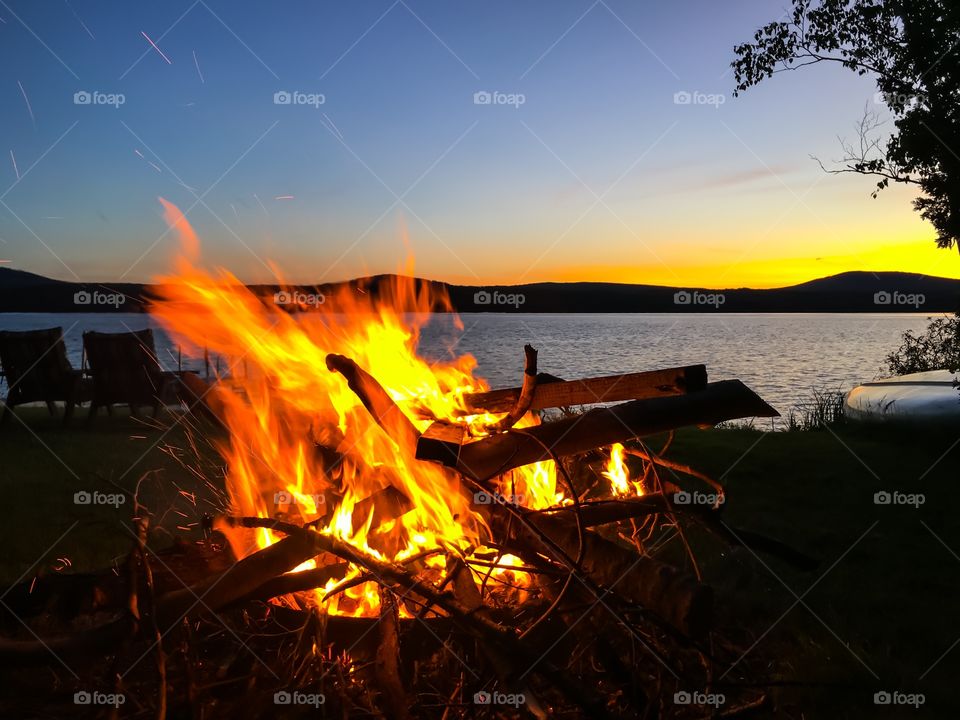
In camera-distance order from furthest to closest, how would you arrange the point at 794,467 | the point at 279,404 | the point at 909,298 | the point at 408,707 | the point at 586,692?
the point at 909,298, the point at 794,467, the point at 279,404, the point at 408,707, the point at 586,692

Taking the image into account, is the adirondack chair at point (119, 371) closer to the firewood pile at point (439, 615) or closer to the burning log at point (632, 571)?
the firewood pile at point (439, 615)

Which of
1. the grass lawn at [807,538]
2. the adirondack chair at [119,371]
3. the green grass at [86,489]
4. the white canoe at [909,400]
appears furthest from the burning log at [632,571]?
the adirondack chair at [119,371]

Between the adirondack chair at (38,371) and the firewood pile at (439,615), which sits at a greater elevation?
the adirondack chair at (38,371)

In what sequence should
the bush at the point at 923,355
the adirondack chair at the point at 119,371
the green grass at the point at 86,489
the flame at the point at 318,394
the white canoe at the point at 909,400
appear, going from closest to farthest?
the flame at the point at 318,394
the green grass at the point at 86,489
the white canoe at the point at 909,400
the bush at the point at 923,355
the adirondack chair at the point at 119,371

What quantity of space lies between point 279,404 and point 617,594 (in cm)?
257

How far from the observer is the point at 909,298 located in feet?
32.8

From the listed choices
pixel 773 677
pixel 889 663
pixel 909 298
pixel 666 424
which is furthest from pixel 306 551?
pixel 909 298

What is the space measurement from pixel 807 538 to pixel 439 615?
4.36 meters

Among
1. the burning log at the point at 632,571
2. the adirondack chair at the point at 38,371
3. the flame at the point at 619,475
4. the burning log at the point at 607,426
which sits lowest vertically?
the burning log at the point at 632,571

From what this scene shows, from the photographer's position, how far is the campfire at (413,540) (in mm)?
3330

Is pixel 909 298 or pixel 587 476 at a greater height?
pixel 909 298

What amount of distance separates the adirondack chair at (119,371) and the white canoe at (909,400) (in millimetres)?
13313

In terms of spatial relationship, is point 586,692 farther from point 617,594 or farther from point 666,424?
point 666,424

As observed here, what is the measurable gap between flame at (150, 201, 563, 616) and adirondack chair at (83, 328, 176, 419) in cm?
1107
